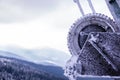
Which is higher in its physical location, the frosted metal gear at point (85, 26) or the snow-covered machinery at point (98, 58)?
the frosted metal gear at point (85, 26)

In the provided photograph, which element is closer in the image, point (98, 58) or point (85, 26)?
point (98, 58)

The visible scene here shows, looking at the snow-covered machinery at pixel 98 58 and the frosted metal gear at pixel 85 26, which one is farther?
the frosted metal gear at pixel 85 26

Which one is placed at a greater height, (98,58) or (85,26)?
(85,26)

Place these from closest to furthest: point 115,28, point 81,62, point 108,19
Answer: point 81,62 < point 115,28 < point 108,19

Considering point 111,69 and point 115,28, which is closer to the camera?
point 111,69

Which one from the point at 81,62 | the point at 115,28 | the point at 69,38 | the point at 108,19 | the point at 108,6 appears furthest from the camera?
the point at 69,38

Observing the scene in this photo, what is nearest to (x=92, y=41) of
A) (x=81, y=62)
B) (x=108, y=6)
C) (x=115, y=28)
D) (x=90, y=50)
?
(x=90, y=50)

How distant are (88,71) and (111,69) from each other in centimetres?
36

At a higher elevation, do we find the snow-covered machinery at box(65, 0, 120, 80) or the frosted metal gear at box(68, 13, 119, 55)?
the frosted metal gear at box(68, 13, 119, 55)

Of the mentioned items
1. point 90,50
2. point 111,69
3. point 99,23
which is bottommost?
point 111,69

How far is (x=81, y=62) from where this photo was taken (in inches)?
152

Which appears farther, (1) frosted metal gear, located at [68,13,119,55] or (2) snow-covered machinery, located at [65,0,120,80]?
(1) frosted metal gear, located at [68,13,119,55]

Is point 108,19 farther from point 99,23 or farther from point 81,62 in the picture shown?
point 81,62

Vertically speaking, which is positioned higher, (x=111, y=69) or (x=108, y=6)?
(x=108, y=6)
